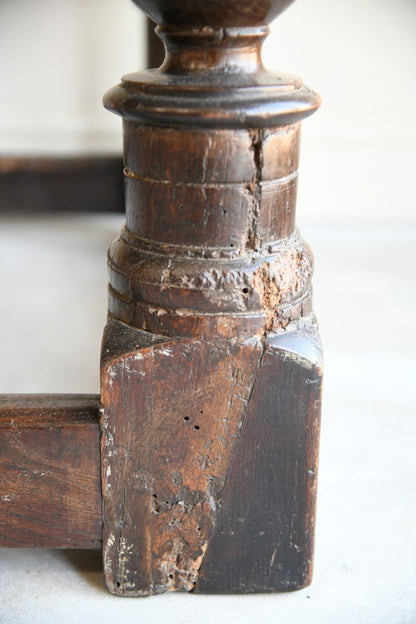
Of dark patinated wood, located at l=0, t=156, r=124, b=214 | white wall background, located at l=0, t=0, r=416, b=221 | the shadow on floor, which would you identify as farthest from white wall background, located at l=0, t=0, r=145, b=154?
the shadow on floor

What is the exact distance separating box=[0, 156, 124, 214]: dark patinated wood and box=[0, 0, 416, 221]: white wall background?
0.19 m

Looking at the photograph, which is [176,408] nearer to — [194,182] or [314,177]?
[194,182]

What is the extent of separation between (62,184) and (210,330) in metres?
1.21

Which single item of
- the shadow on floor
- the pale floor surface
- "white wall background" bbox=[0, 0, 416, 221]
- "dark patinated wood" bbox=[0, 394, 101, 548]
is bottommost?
the shadow on floor

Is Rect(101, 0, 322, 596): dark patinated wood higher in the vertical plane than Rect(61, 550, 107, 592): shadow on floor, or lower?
higher

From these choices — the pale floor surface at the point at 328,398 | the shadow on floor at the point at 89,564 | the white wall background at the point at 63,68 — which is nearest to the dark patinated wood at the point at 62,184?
the pale floor surface at the point at 328,398

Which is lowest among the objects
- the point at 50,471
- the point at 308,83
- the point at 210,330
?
the point at 50,471

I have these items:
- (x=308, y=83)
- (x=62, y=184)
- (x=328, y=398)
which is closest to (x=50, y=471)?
(x=328, y=398)

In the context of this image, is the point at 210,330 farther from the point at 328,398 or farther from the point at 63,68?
the point at 63,68

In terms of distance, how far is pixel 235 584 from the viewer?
74 cm

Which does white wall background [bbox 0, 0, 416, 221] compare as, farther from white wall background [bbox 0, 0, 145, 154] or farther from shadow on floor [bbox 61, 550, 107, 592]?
shadow on floor [bbox 61, 550, 107, 592]

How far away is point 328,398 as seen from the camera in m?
1.13

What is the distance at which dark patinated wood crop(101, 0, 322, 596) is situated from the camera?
61cm

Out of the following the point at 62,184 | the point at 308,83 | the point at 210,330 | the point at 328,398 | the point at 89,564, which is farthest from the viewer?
the point at 308,83
